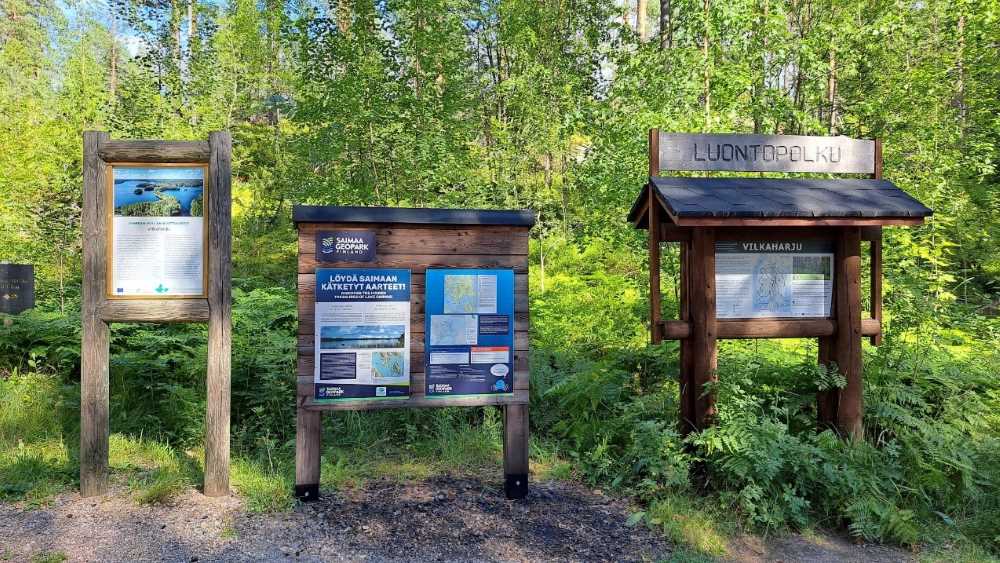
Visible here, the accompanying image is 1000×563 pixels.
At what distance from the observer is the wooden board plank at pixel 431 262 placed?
4.41 metres

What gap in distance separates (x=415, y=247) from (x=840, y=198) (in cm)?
331

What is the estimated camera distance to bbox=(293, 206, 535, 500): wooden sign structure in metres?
4.40

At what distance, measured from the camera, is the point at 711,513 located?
13.8 ft

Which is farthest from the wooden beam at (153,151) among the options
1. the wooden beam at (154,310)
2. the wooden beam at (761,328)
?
the wooden beam at (761,328)

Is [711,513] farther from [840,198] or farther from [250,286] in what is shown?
[250,286]

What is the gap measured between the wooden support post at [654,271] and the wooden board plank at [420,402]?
3.68ft

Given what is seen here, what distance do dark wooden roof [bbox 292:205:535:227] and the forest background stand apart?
1.97 meters

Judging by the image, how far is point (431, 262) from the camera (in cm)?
457

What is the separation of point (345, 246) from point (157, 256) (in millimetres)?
1429

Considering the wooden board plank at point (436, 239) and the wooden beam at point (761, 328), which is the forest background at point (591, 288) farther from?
the wooden board plank at point (436, 239)

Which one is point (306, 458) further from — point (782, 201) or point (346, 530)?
point (782, 201)

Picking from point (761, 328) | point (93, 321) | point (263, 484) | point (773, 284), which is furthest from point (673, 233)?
point (93, 321)

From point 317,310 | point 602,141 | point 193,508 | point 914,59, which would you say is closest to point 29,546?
point 193,508

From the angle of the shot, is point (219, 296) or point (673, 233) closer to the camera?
point (219, 296)
